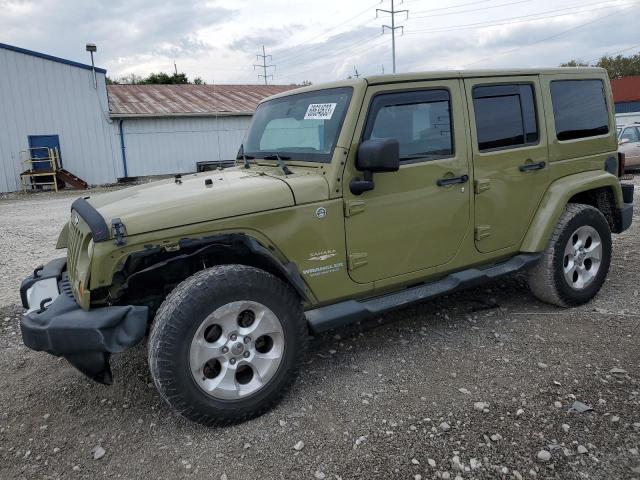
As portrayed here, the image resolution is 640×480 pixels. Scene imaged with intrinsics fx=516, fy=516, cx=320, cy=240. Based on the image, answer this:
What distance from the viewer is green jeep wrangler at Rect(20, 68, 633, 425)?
2.85 m

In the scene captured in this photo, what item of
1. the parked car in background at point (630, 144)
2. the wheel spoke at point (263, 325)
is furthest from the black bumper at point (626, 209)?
the parked car in background at point (630, 144)

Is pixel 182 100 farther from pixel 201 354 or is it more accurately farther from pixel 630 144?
pixel 201 354

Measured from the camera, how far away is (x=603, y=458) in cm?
264

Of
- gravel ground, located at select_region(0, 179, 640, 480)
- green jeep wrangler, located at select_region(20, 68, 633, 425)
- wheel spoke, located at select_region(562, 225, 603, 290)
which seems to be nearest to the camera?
gravel ground, located at select_region(0, 179, 640, 480)

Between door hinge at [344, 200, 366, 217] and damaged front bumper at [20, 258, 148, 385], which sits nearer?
damaged front bumper at [20, 258, 148, 385]

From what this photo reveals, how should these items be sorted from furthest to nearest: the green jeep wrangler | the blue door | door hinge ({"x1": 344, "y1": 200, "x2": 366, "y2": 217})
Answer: the blue door < door hinge ({"x1": 344, "y1": 200, "x2": 366, "y2": 217}) < the green jeep wrangler

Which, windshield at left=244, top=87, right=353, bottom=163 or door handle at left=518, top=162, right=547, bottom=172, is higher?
windshield at left=244, top=87, right=353, bottom=163

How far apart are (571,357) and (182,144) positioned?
20.9 meters

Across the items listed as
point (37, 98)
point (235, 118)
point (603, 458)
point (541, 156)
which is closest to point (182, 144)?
point (235, 118)

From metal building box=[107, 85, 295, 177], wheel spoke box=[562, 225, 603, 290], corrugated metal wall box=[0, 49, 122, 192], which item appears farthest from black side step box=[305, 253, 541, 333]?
corrugated metal wall box=[0, 49, 122, 192]

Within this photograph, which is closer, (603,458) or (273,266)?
(603,458)

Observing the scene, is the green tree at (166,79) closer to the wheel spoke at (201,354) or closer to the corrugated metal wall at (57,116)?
the corrugated metal wall at (57,116)

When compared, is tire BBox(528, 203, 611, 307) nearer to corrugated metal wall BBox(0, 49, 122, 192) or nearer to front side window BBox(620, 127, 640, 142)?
front side window BBox(620, 127, 640, 142)

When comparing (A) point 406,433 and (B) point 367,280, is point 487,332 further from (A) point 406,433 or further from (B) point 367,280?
(A) point 406,433
